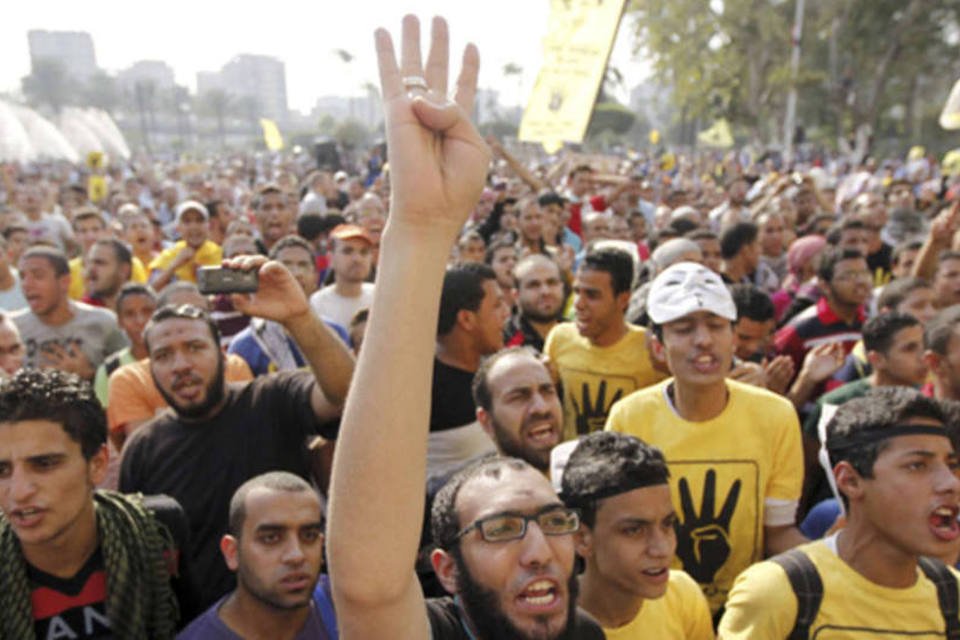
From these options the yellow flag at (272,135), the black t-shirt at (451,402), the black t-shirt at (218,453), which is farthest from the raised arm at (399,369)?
the yellow flag at (272,135)

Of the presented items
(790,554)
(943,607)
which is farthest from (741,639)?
(943,607)

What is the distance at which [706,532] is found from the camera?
2.62 metres

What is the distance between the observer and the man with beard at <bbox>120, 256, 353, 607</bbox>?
106 inches

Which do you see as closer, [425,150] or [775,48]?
[425,150]

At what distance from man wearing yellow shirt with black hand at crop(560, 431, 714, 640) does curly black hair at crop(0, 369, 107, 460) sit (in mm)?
1307

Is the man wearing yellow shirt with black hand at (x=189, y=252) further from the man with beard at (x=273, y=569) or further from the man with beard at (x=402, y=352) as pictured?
the man with beard at (x=402, y=352)

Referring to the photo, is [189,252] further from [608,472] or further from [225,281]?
[608,472]

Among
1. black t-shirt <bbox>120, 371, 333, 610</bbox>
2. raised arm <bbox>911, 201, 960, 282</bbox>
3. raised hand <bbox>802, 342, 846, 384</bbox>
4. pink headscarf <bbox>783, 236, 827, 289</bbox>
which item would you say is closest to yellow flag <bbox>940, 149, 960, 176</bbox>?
pink headscarf <bbox>783, 236, 827, 289</bbox>

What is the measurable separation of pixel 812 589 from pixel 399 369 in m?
1.37

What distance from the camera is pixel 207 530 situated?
2.70 metres

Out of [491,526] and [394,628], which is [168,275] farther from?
[394,628]

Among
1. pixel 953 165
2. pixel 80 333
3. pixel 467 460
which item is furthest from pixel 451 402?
pixel 953 165

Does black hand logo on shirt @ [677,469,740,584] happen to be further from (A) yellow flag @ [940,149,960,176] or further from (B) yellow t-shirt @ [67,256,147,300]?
(A) yellow flag @ [940,149,960,176]

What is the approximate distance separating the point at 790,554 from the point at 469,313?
172 centimetres
